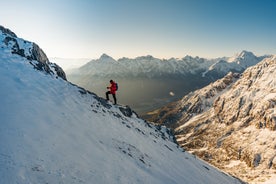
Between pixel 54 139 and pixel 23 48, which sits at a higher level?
pixel 23 48

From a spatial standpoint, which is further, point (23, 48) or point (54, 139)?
point (23, 48)

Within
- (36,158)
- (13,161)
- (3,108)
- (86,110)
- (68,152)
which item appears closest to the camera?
(13,161)

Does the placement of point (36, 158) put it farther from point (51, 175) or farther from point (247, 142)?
point (247, 142)

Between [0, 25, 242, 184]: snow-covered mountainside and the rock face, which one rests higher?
the rock face

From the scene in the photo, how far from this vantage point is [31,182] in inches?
522

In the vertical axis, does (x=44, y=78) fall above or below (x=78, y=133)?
above

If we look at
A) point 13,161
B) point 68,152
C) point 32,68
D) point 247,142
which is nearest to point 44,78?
point 32,68

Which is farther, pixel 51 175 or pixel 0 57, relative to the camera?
pixel 0 57

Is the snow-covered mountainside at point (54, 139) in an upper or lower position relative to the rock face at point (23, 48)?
lower

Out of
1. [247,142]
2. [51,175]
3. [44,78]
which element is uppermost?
[44,78]

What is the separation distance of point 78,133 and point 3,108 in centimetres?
636

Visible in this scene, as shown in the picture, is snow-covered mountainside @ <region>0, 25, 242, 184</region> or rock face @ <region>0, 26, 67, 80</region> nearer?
snow-covered mountainside @ <region>0, 25, 242, 184</region>

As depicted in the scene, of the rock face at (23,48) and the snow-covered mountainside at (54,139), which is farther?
the rock face at (23,48)

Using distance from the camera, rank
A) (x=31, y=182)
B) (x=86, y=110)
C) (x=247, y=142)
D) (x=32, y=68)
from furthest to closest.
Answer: (x=247, y=142)
(x=32, y=68)
(x=86, y=110)
(x=31, y=182)
